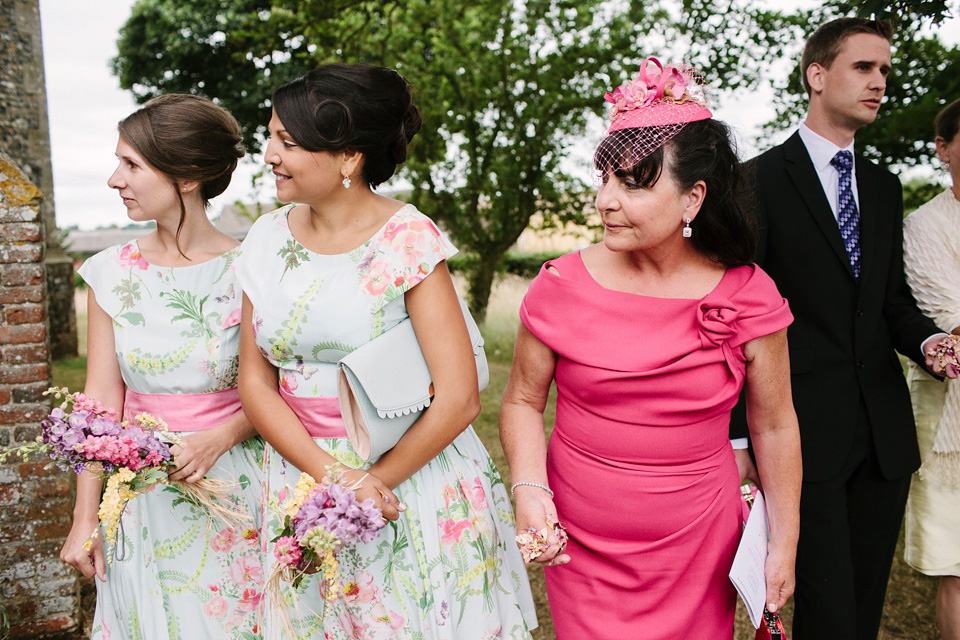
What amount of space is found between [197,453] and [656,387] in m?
1.38

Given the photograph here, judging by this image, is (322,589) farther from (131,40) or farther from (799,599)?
(131,40)

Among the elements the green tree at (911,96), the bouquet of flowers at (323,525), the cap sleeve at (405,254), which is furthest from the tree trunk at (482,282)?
the bouquet of flowers at (323,525)

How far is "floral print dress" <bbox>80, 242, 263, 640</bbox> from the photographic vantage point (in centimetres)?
248

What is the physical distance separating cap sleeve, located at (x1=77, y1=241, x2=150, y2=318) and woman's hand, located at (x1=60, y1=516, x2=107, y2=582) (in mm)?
656

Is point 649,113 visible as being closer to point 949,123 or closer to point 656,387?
point 656,387

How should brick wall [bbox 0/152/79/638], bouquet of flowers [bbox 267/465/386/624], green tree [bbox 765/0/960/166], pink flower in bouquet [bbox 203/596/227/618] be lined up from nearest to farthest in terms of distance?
bouquet of flowers [bbox 267/465/386/624] → pink flower in bouquet [bbox 203/596/227/618] → brick wall [bbox 0/152/79/638] → green tree [bbox 765/0/960/166]

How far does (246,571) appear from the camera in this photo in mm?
2533

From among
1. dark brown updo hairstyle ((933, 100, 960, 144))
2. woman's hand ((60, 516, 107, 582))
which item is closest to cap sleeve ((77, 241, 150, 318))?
woman's hand ((60, 516, 107, 582))

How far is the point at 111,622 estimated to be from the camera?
2.50 metres

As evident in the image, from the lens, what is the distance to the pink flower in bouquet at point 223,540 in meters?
2.53

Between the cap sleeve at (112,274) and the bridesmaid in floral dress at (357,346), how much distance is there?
481 mm

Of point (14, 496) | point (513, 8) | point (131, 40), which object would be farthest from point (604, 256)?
point (131, 40)

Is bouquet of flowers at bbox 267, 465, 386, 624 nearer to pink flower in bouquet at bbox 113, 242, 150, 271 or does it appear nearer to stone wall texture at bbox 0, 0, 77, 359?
pink flower in bouquet at bbox 113, 242, 150, 271

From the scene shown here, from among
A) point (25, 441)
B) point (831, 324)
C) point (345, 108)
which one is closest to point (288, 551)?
point (345, 108)
